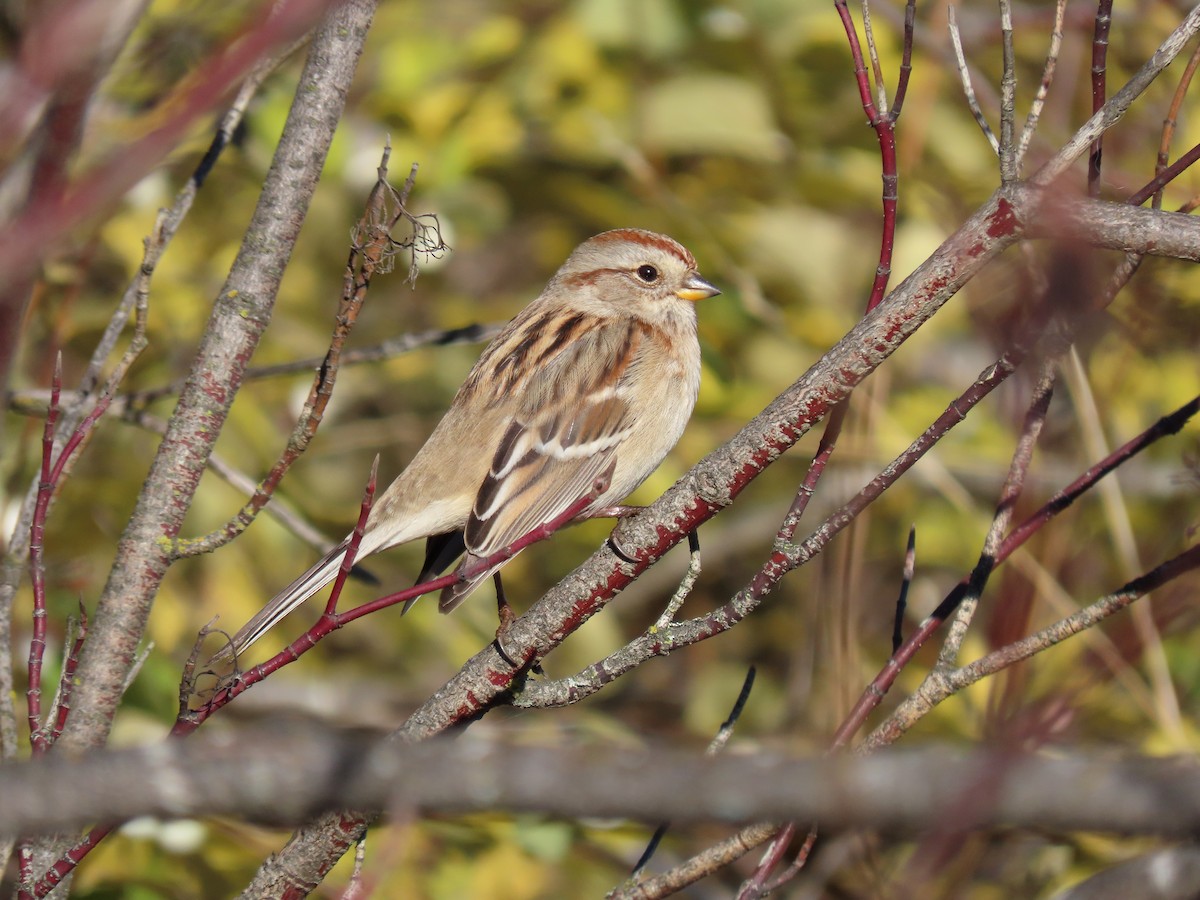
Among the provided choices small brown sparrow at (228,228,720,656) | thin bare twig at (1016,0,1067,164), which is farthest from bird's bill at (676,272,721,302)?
thin bare twig at (1016,0,1067,164)

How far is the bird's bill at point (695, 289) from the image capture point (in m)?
3.79

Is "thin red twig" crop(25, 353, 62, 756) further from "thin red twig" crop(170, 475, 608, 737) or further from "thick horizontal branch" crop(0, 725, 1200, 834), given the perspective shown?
"thick horizontal branch" crop(0, 725, 1200, 834)

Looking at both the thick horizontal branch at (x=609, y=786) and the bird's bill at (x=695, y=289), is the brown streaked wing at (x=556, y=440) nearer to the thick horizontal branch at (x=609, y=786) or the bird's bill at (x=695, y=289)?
the bird's bill at (x=695, y=289)

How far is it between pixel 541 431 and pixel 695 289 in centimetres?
76

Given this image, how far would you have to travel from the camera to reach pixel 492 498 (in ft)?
10.5

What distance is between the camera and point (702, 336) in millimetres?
4684

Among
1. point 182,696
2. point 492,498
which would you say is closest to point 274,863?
point 182,696

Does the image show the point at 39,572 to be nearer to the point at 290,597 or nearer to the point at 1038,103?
the point at 290,597

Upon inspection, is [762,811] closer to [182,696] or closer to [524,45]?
[182,696]

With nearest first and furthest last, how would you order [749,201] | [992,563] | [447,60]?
[992,563] < [447,60] < [749,201]

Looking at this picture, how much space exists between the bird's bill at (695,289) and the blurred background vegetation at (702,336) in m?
0.07

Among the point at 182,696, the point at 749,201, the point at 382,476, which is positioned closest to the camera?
the point at 182,696

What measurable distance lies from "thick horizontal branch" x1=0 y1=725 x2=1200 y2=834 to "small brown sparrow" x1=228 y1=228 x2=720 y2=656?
1885mm

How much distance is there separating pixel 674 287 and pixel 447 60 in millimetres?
964
